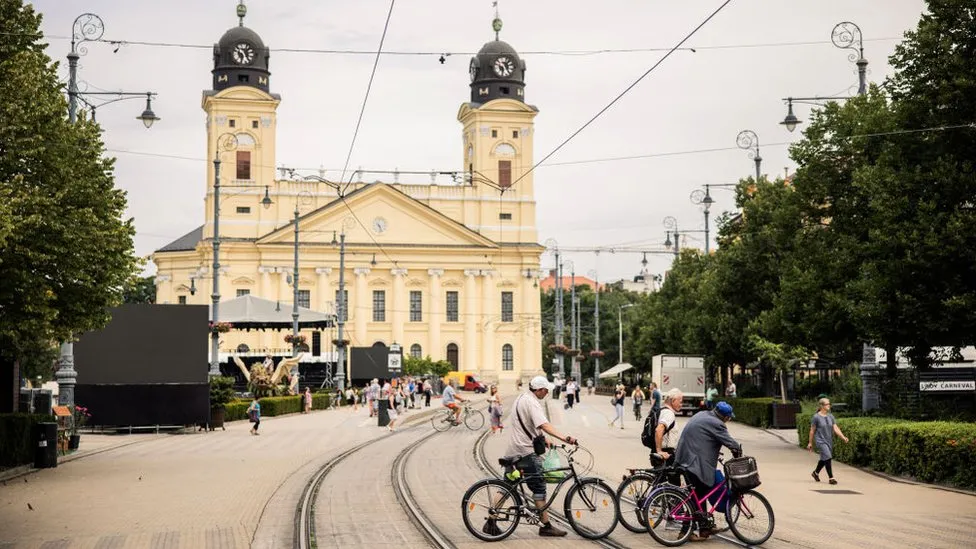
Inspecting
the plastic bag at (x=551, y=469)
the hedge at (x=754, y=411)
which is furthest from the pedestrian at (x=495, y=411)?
the plastic bag at (x=551, y=469)

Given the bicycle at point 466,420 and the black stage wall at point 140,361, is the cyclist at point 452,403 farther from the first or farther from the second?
the black stage wall at point 140,361

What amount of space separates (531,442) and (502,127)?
92.8 m

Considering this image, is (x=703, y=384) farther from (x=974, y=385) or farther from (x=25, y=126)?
(x=25, y=126)

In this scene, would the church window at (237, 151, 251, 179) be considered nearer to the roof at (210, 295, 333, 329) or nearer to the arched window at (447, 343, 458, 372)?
the arched window at (447, 343, 458, 372)

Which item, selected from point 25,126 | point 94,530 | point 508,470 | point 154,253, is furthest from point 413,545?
point 154,253

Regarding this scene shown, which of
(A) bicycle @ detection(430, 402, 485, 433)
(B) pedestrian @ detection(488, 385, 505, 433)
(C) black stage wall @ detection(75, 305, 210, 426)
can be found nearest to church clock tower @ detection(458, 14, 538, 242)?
(A) bicycle @ detection(430, 402, 485, 433)

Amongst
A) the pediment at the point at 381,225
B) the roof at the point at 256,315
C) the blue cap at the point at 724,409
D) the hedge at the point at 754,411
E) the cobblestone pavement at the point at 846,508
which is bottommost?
the cobblestone pavement at the point at 846,508

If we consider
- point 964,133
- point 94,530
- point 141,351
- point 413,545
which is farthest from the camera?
point 141,351

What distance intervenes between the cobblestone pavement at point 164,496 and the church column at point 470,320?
73044 millimetres

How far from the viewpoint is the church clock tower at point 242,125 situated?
10069 cm

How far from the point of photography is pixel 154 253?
113m

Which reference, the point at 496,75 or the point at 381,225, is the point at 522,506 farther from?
the point at 496,75

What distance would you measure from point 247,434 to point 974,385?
68.6 ft

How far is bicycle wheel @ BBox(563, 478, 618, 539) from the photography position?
14.3 metres
